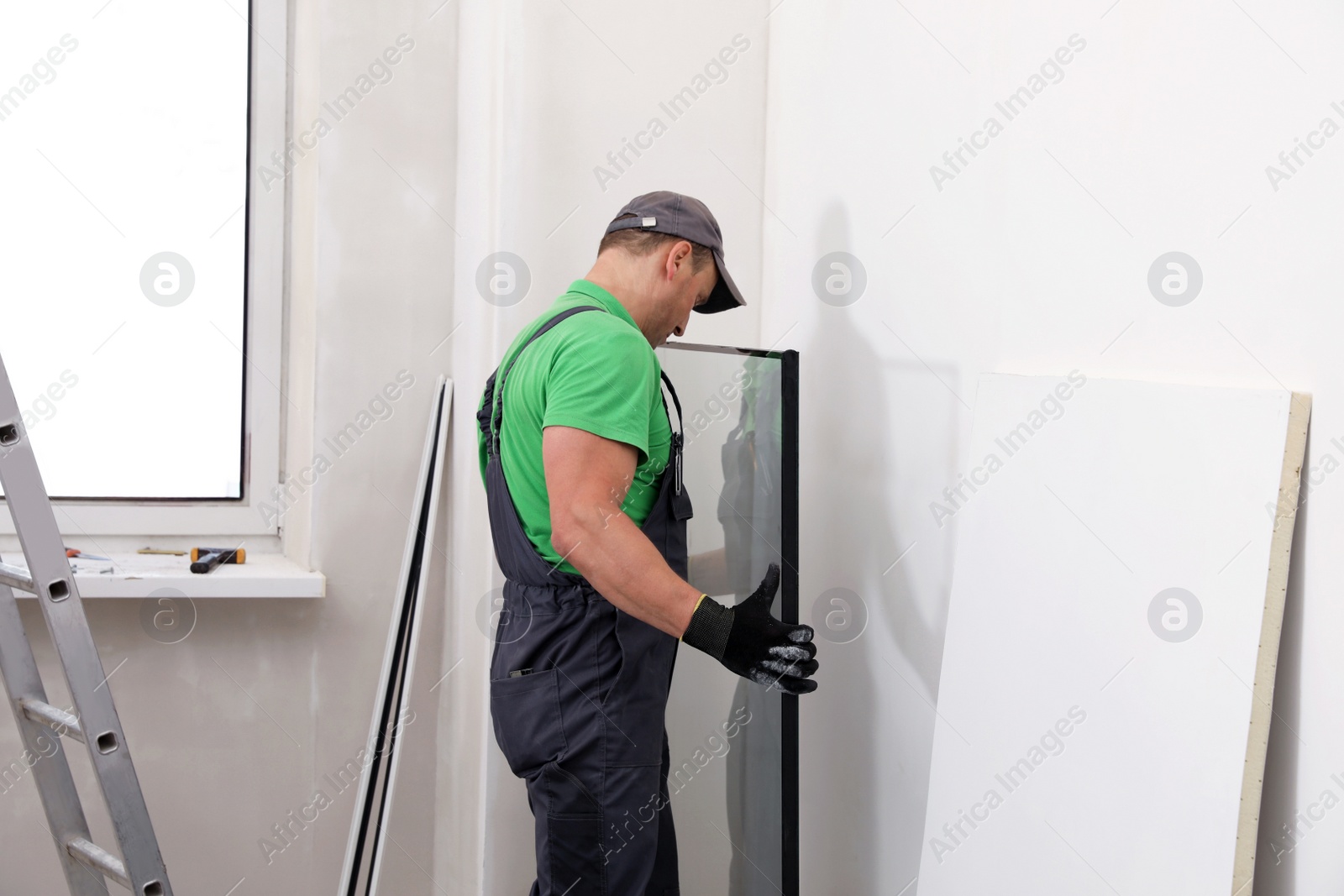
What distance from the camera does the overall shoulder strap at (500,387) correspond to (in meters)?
1.31

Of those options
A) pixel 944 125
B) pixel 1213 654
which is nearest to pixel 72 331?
pixel 944 125

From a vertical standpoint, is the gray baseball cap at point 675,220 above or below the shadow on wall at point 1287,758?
above

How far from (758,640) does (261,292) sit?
1643 mm

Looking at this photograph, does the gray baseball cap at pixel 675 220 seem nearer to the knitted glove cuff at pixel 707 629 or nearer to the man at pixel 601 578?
the man at pixel 601 578

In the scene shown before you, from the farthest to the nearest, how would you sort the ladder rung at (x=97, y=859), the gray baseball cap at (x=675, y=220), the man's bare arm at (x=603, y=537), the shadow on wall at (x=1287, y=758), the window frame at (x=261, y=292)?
1. the window frame at (x=261, y=292)
2. the gray baseball cap at (x=675, y=220)
3. the ladder rung at (x=97, y=859)
4. the man's bare arm at (x=603, y=537)
5. the shadow on wall at (x=1287, y=758)

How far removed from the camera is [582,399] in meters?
1.19

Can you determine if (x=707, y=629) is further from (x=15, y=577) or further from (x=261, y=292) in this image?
(x=261, y=292)

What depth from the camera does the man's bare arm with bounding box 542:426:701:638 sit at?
1.15m

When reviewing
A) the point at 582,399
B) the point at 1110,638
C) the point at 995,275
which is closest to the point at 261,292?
the point at 582,399

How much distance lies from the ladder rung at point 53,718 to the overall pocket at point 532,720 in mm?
537

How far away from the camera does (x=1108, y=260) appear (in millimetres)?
1122

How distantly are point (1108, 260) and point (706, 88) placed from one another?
45.7 inches

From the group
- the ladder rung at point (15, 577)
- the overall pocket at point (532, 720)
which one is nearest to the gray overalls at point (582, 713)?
the overall pocket at point (532, 720)

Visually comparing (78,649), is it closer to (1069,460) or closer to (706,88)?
(1069,460)
